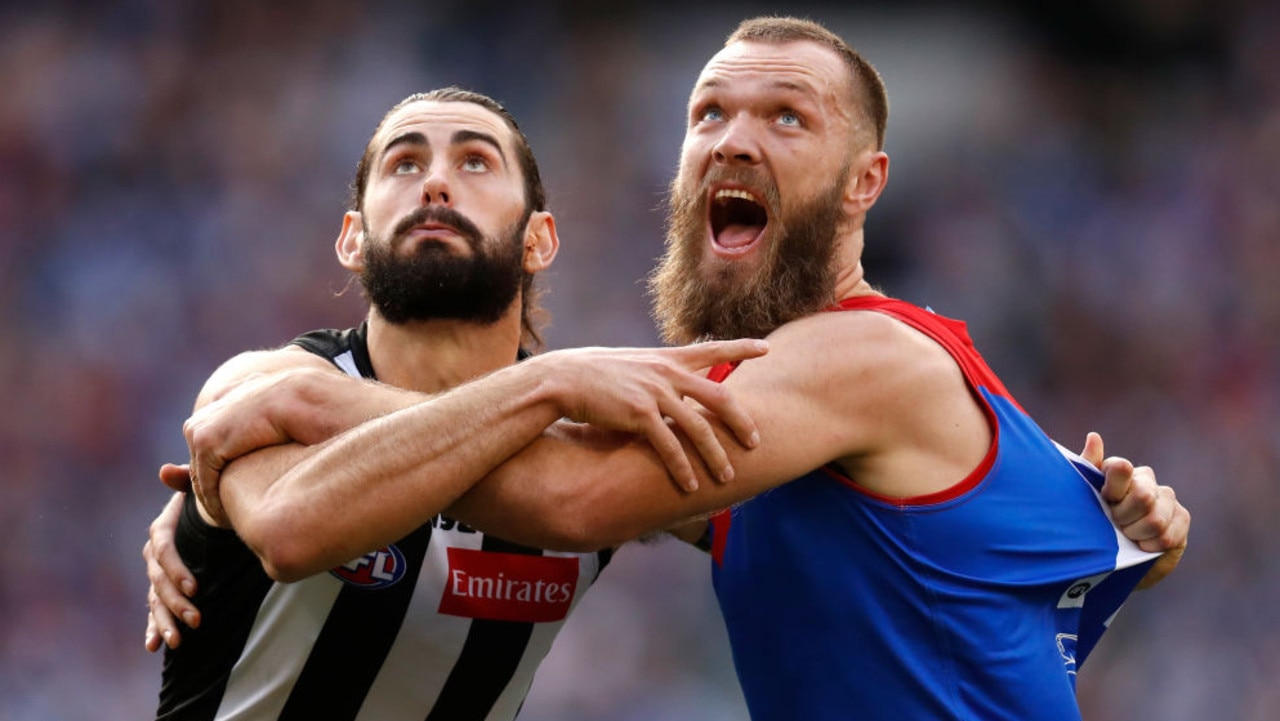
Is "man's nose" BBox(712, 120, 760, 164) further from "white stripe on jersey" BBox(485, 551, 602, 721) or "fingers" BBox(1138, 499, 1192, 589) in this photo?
"fingers" BBox(1138, 499, 1192, 589)

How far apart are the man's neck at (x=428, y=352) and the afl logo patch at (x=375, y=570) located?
633 millimetres

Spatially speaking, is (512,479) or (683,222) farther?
(683,222)

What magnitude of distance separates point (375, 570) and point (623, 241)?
7.28 m

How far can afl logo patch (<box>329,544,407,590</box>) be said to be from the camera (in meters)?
4.24

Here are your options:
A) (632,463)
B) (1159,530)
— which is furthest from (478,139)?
(1159,530)

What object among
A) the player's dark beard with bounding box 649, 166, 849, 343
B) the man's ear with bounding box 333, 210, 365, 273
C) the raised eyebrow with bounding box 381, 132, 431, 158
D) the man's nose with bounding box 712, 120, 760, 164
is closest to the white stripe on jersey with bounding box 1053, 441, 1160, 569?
the player's dark beard with bounding box 649, 166, 849, 343

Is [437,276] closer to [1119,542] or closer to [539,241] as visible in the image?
[539,241]

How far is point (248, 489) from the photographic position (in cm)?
359

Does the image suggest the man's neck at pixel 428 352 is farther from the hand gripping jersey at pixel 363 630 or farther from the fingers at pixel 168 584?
the fingers at pixel 168 584

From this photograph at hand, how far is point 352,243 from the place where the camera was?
5.21 metres

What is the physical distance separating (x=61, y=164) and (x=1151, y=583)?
9.29 metres

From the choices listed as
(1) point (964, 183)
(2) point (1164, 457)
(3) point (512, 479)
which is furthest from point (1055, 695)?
(1) point (964, 183)

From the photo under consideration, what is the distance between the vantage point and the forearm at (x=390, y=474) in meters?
3.37

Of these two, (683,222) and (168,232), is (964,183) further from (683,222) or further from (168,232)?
(683,222)
